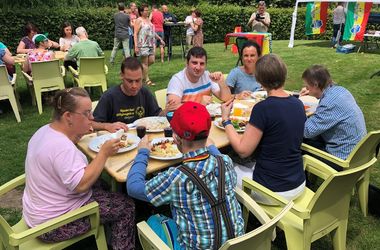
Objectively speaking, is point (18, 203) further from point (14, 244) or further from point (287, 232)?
point (287, 232)

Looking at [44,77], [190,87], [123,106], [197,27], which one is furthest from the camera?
[197,27]

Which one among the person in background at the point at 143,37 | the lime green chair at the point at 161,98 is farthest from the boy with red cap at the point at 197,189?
the person in background at the point at 143,37

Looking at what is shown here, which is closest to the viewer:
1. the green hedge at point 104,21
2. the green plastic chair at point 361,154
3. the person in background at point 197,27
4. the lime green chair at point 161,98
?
the green plastic chair at point 361,154

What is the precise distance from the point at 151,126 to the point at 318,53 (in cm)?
1033

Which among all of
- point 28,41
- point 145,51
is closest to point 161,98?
point 145,51

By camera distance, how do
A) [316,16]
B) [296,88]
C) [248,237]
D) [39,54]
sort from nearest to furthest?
[248,237]
[39,54]
[296,88]
[316,16]

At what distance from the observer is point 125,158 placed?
2219 millimetres

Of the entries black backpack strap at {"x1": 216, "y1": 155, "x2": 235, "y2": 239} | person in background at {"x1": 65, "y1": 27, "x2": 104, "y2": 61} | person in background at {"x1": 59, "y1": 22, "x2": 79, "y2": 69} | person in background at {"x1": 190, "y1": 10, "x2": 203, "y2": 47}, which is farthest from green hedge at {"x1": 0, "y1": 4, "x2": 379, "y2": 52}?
black backpack strap at {"x1": 216, "y1": 155, "x2": 235, "y2": 239}

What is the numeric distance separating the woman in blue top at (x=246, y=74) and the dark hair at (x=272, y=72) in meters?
1.43

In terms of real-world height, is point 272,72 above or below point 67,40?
above

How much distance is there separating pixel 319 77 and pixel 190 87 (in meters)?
1.22

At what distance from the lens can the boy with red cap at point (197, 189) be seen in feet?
5.16

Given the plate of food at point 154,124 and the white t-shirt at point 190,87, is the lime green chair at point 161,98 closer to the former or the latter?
the white t-shirt at point 190,87

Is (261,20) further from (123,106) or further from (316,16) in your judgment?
(123,106)
